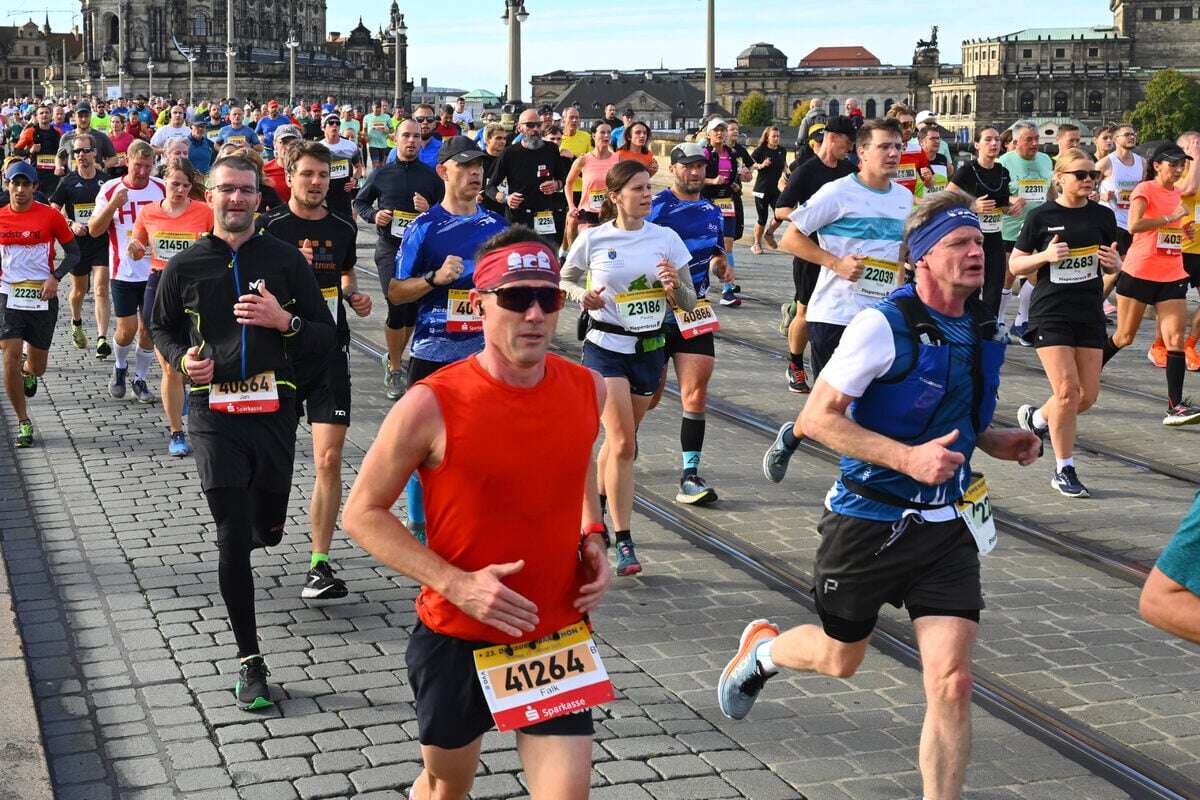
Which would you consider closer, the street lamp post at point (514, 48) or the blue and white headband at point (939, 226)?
the blue and white headband at point (939, 226)

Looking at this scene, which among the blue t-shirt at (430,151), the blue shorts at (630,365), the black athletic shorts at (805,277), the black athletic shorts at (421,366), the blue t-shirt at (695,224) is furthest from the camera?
the blue t-shirt at (430,151)

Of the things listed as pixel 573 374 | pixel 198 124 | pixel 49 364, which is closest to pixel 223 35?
pixel 198 124

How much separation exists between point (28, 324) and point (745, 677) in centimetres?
762

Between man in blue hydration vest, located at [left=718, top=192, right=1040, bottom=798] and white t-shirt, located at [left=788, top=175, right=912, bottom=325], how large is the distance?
4.49 meters

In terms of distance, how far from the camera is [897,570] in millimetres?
5391

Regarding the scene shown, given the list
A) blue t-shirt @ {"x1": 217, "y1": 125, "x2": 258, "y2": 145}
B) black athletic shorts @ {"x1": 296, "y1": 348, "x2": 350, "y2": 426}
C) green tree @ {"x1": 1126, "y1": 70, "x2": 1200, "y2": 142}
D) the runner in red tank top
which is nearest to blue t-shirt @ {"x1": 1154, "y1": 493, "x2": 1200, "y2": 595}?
the runner in red tank top

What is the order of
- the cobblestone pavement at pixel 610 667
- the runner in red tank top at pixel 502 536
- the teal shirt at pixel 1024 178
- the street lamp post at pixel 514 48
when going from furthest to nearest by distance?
1. the street lamp post at pixel 514 48
2. the teal shirt at pixel 1024 178
3. the cobblestone pavement at pixel 610 667
4. the runner in red tank top at pixel 502 536

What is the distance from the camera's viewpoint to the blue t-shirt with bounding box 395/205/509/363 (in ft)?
29.3

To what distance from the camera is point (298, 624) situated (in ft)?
25.1

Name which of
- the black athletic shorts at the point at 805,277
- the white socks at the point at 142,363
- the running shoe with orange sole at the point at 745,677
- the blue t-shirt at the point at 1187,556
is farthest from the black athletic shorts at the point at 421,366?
the blue t-shirt at the point at 1187,556

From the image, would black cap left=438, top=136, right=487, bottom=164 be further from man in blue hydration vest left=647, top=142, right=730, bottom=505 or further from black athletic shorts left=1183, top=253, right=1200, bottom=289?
black athletic shorts left=1183, top=253, right=1200, bottom=289

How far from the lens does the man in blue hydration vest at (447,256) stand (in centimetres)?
888

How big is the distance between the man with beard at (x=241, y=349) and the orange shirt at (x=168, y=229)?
450 centimetres

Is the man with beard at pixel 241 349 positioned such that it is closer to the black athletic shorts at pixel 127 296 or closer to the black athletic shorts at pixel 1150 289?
the black athletic shorts at pixel 127 296
